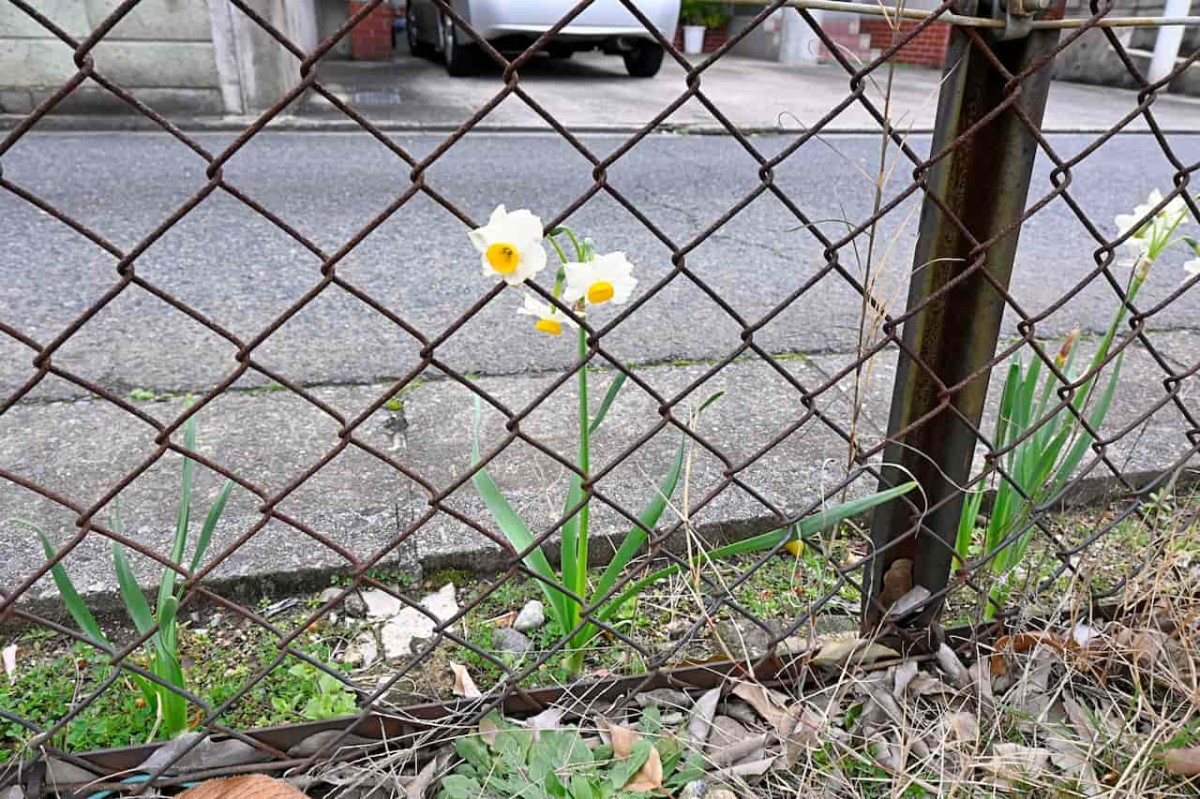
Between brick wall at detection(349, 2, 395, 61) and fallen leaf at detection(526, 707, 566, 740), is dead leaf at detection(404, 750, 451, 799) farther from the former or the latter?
brick wall at detection(349, 2, 395, 61)

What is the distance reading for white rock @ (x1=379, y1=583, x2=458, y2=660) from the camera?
1.49 meters

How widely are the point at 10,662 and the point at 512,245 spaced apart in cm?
111

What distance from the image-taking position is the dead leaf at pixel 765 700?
1318 mm

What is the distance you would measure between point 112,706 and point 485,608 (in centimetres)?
59

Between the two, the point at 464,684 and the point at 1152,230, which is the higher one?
the point at 1152,230

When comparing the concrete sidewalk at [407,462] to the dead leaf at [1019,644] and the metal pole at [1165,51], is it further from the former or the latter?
the metal pole at [1165,51]

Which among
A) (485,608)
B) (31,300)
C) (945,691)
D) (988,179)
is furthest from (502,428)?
(31,300)

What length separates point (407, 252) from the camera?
3561 millimetres

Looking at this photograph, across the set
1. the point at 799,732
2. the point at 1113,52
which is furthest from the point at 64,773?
the point at 1113,52

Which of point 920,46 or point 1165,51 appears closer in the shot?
point 1165,51

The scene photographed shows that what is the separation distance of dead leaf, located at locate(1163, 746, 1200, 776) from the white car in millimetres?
5977

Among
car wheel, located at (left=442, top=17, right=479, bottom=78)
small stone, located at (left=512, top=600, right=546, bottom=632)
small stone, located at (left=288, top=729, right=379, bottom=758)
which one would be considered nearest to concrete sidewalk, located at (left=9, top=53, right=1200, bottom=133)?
car wheel, located at (left=442, top=17, right=479, bottom=78)

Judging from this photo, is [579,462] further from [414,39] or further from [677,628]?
[414,39]

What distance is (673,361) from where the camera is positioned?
2.62m
